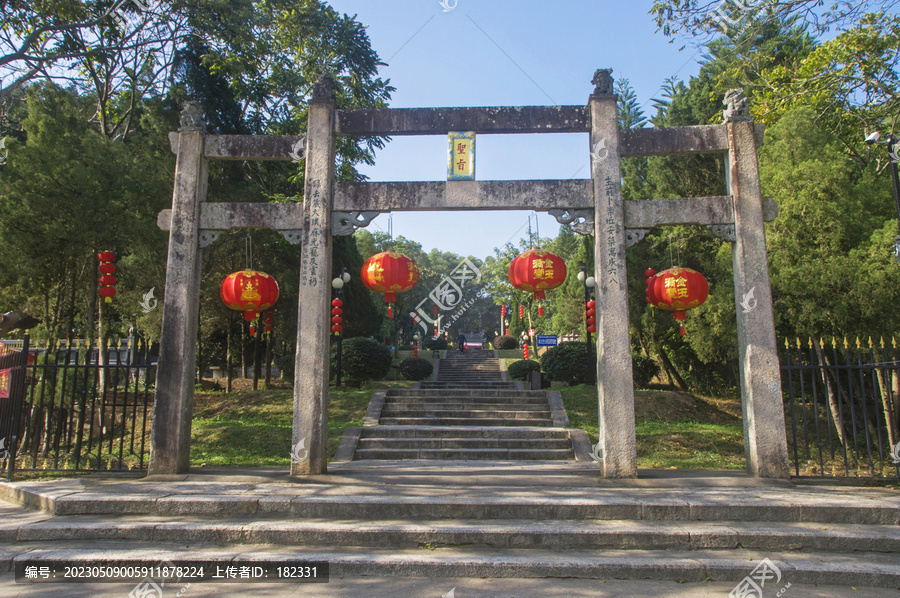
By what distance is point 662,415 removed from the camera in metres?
12.5

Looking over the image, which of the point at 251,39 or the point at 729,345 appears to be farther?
the point at 251,39

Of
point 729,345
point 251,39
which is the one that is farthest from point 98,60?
point 729,345

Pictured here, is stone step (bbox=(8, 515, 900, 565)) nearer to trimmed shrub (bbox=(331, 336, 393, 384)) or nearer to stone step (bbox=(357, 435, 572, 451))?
stone step (bbox=(357, 435, 572, 451))

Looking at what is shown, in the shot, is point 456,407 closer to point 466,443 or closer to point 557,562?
point 466,443

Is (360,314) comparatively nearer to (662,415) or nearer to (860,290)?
(662,415)

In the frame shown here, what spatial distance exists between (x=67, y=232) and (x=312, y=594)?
10110 mm

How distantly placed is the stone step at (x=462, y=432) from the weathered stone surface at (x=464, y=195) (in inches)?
185

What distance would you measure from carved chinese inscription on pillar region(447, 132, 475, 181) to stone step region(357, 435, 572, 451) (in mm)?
4906

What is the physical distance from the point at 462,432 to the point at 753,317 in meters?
5.46

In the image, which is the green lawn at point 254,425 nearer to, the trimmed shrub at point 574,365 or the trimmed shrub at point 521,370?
the trimmed shrub at point 574,365

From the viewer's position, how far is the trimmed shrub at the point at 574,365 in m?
14.6

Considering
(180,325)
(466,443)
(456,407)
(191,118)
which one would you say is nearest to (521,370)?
(456,407)

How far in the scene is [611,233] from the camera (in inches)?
277

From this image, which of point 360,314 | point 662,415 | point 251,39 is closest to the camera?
point 662,415
